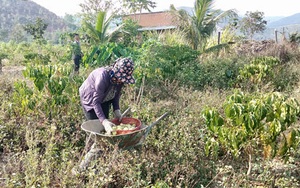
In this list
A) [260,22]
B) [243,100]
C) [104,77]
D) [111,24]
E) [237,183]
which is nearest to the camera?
[237,183]

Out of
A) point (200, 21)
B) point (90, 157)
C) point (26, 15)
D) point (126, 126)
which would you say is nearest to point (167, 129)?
point (126, 126)

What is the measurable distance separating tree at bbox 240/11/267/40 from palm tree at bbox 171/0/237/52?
48.1 feet

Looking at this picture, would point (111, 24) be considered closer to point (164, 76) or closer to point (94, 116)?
point (164, 76)

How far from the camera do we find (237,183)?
2773 mm

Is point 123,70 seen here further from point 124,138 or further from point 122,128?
point 124,138

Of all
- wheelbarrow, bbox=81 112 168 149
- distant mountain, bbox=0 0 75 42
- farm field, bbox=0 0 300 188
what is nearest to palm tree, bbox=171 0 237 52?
farm field, bbox=0 0 300 188

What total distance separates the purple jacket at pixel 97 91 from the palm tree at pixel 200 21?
6.79m

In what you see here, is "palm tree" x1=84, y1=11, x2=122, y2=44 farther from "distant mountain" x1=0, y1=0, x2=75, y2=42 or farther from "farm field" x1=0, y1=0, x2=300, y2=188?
"distant mountain" x1=0, y1=0, x2=75, y2=42

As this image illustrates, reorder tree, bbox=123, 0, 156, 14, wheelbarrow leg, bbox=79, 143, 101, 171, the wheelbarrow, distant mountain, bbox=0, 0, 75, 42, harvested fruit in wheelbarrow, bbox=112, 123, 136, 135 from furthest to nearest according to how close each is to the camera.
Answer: distant mountain, bbox=0, 0, 75, 42 → tree, bbox=123, 0, 156, 14 → wheelbarrow leg, bbox=79, 143, 101, 171 → harvested fruit in wheelbarrow, bbox=112, 123, 136, 135 → the wheelbarrow

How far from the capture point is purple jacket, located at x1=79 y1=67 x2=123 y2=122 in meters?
2.94

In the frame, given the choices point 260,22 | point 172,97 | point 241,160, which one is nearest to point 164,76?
point 172,97

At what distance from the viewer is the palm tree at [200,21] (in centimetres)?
955

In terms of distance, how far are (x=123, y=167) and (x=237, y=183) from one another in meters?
1.06

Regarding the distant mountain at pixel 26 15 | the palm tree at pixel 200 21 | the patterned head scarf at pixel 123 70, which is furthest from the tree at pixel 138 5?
the distant mountain at pixel 26 15
